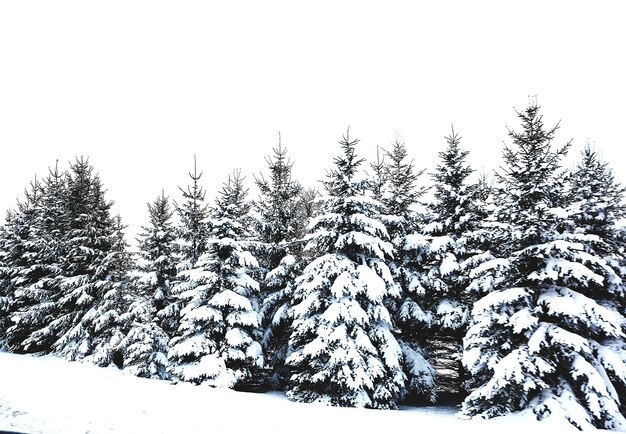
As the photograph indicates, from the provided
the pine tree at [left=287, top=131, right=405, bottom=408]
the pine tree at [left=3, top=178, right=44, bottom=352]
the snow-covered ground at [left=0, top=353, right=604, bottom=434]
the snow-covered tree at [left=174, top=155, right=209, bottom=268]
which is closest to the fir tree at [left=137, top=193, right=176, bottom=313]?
the snow-covered tree at [left=174, top=155, right=209, bottom=268]

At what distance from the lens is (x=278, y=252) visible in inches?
892

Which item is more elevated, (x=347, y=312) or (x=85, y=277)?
(x=85, y=277)

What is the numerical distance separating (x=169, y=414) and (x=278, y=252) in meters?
12.7

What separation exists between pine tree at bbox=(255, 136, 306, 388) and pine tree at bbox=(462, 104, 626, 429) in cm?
950

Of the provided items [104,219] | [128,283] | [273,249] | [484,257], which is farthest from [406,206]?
[104,219]

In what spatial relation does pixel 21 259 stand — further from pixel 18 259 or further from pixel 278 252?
pixel 278 252

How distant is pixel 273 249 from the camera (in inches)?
881

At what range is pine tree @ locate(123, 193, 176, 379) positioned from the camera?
21.2 m

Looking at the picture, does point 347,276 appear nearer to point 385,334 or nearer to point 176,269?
point 385,334

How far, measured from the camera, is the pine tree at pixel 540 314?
1313cm

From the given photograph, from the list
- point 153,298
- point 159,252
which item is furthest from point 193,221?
point 153,298

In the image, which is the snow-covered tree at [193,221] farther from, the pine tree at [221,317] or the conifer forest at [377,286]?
the pine tree at [221,317]

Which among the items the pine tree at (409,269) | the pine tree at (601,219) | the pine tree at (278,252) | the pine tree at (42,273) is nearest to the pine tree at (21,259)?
the pine tree at (42,273)

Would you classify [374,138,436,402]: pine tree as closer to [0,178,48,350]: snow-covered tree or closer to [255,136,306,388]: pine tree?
[255,136,306,388]: pine tree
